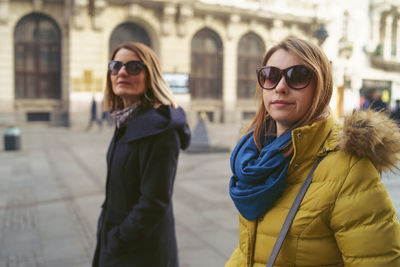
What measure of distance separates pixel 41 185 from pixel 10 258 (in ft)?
10.4

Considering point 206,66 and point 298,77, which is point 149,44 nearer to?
point 206,66

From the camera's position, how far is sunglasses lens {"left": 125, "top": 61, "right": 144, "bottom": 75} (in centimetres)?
233

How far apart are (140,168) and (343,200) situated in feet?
4.09

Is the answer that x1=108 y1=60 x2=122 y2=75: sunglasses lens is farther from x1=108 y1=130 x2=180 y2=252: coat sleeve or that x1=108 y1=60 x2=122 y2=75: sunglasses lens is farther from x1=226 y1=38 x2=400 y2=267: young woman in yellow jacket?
x1=226 y1=38 x2=400 y2=267: young woman in yellow jacket

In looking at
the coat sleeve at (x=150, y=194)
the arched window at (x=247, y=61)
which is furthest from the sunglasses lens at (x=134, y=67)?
the arched window at (x=247, y=61)

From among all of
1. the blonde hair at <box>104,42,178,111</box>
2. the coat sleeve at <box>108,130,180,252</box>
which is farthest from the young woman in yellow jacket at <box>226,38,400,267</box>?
the blonde hair at <box>104,42,178,111</box>

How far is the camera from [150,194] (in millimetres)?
2072

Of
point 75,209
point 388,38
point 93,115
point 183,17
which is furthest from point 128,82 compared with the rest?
point 388,38

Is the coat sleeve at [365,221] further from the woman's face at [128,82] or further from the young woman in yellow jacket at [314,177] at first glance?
the woman's face at [128,82]

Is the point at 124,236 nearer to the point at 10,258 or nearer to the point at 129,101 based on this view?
the point at 129,101

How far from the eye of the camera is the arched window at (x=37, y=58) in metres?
17.2

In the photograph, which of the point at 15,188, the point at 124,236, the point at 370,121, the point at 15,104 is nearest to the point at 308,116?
the point at 370,121

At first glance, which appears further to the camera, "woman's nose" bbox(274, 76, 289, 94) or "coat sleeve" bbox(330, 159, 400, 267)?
"woman's nose" bbox(274, 76, 289, 94)

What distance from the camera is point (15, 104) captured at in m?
17.0
